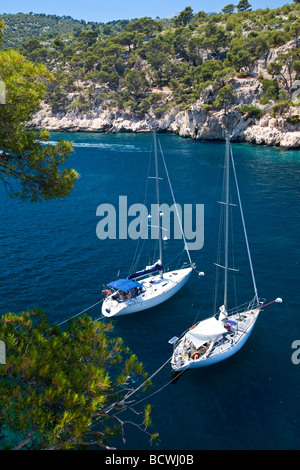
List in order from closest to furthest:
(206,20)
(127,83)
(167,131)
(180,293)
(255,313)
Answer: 1. (255,313)
2. (180,293)
3. (167,131)
4. (127,83)
5. (206,20)

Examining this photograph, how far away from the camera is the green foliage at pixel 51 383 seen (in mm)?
8688

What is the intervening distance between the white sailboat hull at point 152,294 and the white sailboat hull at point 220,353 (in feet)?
20.2

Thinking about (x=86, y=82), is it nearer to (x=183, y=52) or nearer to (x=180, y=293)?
(x=183, y=52)

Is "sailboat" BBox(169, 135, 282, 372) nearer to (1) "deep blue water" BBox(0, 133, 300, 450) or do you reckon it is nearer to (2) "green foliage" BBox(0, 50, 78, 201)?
(1) "deep blue water" BBox(0, 133, 300, 450)

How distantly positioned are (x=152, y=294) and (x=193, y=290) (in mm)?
4319

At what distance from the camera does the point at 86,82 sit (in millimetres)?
142500

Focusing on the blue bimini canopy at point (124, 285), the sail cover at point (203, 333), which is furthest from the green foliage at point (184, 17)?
the sail cover at point (203, 333)

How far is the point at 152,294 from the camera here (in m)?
28.5

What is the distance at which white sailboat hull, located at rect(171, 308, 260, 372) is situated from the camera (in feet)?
71.5

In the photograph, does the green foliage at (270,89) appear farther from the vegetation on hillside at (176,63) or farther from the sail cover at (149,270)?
the sail cover at (149,270)

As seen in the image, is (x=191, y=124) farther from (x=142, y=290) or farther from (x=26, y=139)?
(x=26, y=139)

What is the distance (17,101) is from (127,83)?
12103 cm

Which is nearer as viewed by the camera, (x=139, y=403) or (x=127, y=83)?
(x=139, y=403)

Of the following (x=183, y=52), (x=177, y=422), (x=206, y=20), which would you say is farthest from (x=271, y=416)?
(x=206, y=20)
